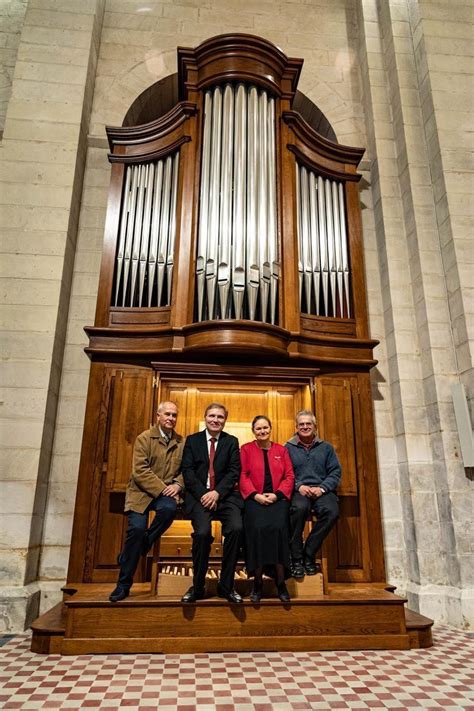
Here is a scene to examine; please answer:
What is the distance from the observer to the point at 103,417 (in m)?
4.98

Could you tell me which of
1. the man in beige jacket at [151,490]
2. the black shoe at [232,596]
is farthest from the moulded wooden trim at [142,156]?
the black shoe at [232,596]

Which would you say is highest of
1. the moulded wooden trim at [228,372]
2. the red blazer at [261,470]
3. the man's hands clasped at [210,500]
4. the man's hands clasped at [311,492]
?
the moulded wooden trim at [228,372]

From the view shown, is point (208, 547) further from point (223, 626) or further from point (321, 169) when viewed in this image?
point (321, 169)

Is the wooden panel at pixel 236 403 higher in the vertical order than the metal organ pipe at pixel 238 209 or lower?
lower

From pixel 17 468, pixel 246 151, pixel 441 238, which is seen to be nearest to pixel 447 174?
pixel 441 238

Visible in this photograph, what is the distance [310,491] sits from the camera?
4430 millimetres

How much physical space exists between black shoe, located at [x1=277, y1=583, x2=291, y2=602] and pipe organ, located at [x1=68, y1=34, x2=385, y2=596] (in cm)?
104

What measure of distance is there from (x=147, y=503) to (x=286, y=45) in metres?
6.83

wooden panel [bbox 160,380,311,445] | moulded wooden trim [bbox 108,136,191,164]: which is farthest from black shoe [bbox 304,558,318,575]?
moulded wooden trim [bbox 108,136,191,164]

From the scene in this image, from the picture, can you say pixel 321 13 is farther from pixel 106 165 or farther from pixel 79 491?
pixel 79 491

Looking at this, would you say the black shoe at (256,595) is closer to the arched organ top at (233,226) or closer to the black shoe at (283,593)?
the black shoe at (283,593)

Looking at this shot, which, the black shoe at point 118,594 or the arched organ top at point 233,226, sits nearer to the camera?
the black shoe at point 118,594

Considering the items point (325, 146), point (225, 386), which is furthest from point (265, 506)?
point (325, 146)

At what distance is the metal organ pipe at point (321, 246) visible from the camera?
567cm
